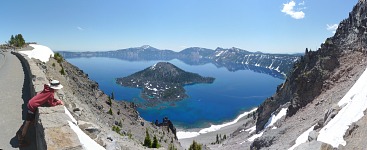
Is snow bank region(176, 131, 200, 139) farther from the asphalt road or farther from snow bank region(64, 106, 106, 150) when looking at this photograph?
snow bank region(64, 106, 106, 150)

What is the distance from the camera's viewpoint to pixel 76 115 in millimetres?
14531

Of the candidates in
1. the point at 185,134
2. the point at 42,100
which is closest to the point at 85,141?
the point at 42,100

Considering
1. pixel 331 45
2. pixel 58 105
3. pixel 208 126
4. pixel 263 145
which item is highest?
pixel 331 45

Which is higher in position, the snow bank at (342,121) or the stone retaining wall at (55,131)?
the stone retaining wall at (55,131)

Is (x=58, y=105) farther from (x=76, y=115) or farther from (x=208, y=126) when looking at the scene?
(x=208, y=126)

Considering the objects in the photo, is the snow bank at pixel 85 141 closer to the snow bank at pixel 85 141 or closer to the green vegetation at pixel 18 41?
the snow bank at pixel 85 141

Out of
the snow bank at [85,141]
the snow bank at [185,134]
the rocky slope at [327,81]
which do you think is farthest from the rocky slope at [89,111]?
the snow bank at [185,134]

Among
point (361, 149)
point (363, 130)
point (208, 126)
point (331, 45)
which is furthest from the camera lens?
point (208, 126)

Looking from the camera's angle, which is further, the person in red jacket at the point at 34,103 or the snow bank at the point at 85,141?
the snow bank at the point at 85,141

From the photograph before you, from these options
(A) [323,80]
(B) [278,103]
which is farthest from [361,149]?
(B) [278,103]

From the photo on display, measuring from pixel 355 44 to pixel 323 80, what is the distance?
8262 mm

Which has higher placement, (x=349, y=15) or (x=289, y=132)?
(x=349, y=15)

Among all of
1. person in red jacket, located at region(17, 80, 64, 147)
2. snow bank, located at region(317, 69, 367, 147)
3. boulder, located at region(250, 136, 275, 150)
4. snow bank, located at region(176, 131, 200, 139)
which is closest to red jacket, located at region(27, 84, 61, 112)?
person in red jacket, located at region(17, 80, 64, 147)

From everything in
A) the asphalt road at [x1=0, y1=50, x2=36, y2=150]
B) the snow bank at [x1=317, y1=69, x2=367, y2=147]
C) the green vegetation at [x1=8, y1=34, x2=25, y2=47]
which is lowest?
the snow bank at [x1=317, y1=69, x2=367, y2=147]
